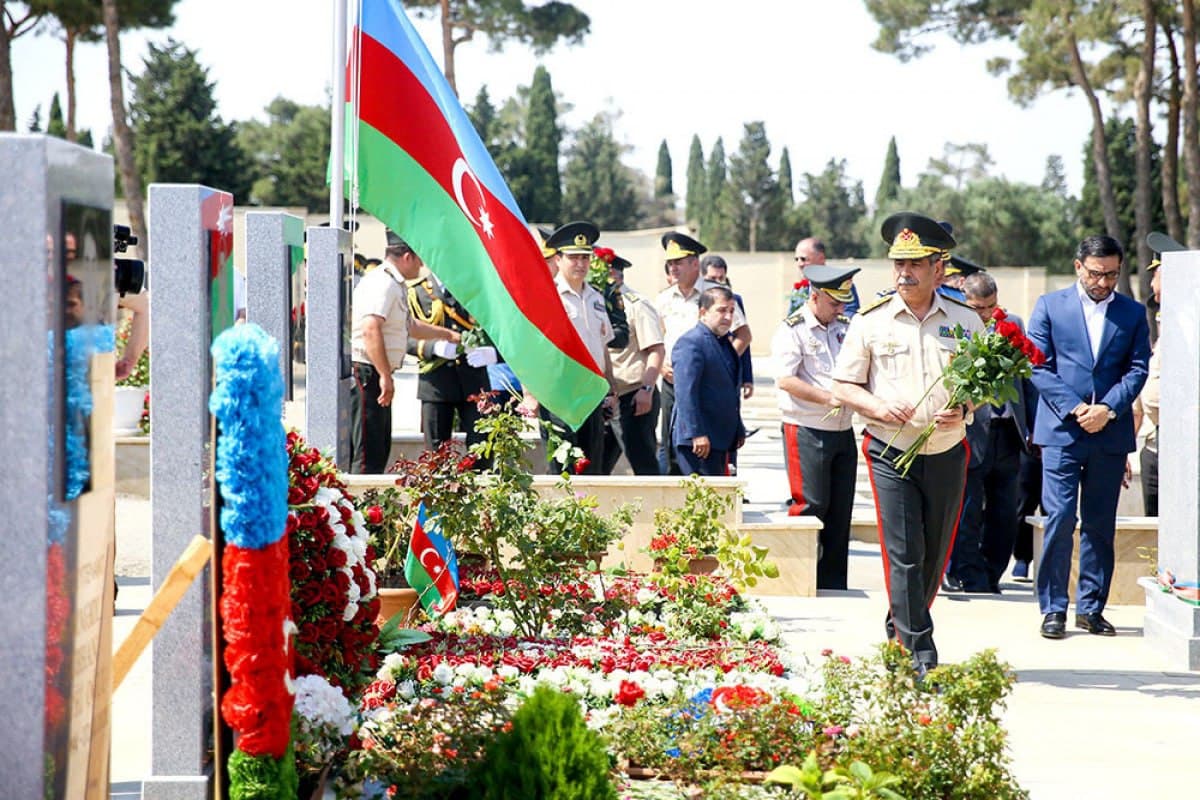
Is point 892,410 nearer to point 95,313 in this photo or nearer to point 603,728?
point 603,728

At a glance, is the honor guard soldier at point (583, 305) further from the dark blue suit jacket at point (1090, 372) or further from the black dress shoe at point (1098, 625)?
the black dress shoe at point (1098, 625)

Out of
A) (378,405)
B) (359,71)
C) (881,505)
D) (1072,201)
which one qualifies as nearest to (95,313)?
(359,71)

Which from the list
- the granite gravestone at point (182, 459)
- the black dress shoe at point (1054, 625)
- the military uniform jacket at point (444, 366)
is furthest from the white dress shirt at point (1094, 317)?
the granite gravestone at point (182, 459)

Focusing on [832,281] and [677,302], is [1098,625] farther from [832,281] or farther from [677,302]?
[677,302]

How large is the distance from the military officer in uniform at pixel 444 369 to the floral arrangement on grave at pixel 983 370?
4541 millimetres

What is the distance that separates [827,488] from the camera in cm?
944

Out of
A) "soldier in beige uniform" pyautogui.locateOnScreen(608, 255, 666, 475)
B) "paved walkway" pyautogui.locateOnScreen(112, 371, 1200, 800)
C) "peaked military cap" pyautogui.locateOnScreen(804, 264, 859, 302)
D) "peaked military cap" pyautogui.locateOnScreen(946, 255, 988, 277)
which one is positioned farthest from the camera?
"soldier in beige uniform" pyautogui.locateOnScreen(608, 255, 666, 475)

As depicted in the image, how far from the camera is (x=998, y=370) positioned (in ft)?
22.2

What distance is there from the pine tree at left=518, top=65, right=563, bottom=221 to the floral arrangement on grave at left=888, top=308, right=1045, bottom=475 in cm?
4947

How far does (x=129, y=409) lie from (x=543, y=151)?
50329mm

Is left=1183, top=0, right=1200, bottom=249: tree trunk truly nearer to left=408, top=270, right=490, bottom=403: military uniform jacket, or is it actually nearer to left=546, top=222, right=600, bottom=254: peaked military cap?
left=546, top=222, right=600, bottom=254: peaked military cap

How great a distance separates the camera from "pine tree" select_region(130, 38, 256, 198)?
48.6 metres

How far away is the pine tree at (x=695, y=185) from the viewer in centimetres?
8311

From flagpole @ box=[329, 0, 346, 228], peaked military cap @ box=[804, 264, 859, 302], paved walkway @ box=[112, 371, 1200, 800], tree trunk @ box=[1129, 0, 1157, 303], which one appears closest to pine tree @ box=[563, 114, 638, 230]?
tree trunk @ box=[1129, 0, 1157, 303]
